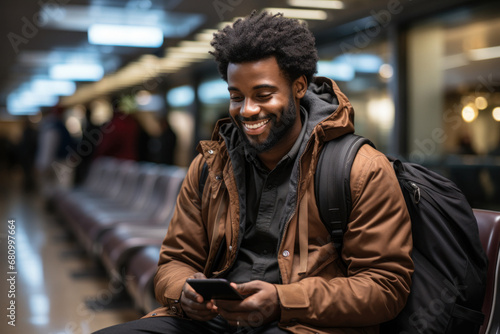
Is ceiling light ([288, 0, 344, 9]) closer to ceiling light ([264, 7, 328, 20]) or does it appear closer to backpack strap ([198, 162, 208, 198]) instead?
ceiling light ([264, 7, 328, 20])

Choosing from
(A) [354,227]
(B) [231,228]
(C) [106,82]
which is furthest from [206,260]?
(C) [106,82]

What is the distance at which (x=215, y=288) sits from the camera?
4.69 feet

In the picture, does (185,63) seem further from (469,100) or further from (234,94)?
(234,94)

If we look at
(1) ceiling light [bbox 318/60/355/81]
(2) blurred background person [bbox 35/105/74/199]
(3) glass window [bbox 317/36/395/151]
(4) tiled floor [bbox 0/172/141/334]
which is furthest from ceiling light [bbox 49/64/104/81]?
(4) tiled floor [bbox 0/172/141/334]

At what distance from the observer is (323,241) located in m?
1.63

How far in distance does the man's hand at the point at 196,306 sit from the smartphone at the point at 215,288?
0.10 feet

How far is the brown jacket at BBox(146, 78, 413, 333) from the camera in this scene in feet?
4.81

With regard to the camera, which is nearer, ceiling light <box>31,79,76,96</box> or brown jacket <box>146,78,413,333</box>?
brown jacket <box>146,78,413,333</box>

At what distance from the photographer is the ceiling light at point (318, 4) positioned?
7805 mm

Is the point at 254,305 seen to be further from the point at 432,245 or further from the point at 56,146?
the point at 56,146

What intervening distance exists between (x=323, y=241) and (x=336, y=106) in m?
0.45

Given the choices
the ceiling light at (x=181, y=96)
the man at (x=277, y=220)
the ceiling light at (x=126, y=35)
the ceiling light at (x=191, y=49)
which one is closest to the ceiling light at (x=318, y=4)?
the ceiling light at (x=126, y=35)

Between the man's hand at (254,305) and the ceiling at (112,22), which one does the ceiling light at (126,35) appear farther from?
the man's hand at (254,305)

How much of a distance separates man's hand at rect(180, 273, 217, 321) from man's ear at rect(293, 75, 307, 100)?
668mm
